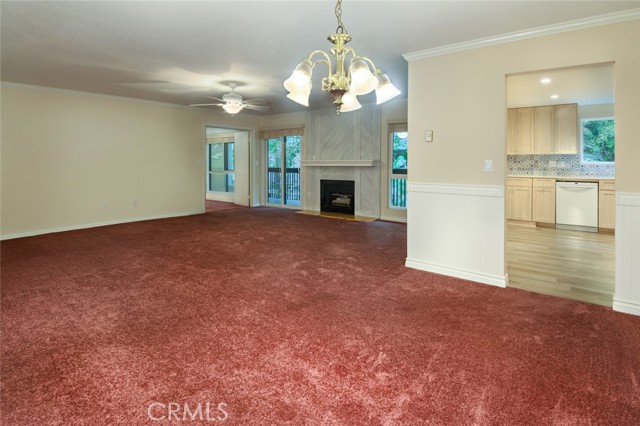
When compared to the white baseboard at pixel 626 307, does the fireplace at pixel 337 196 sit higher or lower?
higher

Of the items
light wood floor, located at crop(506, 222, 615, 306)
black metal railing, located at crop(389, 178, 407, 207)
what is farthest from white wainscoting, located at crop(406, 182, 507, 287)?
black metal railing, located at crop(389, 178, 407, 207)

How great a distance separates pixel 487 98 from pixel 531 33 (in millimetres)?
606

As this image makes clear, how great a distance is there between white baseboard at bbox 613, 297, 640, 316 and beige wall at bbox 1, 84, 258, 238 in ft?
23.8

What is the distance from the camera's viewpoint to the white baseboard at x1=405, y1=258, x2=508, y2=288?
134 inches

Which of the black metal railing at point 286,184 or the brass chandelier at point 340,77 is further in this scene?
the black metal railing at point 286,184

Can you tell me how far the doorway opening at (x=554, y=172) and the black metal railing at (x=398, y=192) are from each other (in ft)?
6.03

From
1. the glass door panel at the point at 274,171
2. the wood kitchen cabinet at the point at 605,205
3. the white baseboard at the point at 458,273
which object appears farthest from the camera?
the glass door panel at the point at 274,171

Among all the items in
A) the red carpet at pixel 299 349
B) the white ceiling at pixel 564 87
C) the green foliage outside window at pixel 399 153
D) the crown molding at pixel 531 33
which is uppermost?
the white ceiling at pixel 564 87

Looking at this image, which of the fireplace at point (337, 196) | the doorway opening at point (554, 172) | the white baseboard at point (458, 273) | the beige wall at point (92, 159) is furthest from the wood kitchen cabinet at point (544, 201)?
the beige wall at point (92, 159)

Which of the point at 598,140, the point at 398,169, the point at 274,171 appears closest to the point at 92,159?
the point at 274,171

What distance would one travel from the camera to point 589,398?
1.75 meters

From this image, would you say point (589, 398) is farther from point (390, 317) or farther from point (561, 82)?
point (561, 82)

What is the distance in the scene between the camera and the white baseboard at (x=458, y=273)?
11.2 ft

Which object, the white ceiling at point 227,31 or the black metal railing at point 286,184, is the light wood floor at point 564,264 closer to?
the white ceiling at point 227,31
